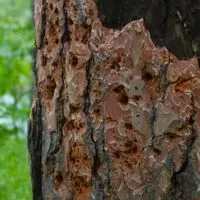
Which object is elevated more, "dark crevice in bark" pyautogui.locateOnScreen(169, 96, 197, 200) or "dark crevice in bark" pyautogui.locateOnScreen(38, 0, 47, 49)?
"dark crevice in bark" pyautogui.locateOnScreen(38, 0, 47, 49)

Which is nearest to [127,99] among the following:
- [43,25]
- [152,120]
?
[152,120]

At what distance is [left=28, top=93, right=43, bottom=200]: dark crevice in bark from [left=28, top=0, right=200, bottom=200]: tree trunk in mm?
118

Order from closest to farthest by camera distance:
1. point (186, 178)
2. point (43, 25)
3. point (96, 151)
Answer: point (186, 178) → point (96, 151) → point (43, 25)

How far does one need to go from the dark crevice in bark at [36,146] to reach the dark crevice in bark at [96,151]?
26 cm

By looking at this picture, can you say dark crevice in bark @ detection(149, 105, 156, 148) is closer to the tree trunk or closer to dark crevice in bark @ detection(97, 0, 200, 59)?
the tree trunk

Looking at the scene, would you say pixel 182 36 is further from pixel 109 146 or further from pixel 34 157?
pixel 34 157

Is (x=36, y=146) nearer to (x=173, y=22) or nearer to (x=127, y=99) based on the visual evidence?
(x=127, y=99)

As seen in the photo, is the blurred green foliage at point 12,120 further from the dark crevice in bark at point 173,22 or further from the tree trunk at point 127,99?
the dark crevice in bark at point 173,22

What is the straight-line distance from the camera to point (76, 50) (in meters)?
2.50

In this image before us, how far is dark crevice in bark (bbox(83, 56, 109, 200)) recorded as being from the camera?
8.00 feet

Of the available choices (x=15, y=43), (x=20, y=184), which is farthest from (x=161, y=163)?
(x=15, y=43)

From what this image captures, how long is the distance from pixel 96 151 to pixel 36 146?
1.04 feet

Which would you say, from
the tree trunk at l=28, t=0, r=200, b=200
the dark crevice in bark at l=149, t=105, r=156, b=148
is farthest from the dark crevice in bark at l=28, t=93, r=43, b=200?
the dark crevice in bark at l=149, t=105, r=156, b=148

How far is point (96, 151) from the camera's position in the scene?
8.06 ft
